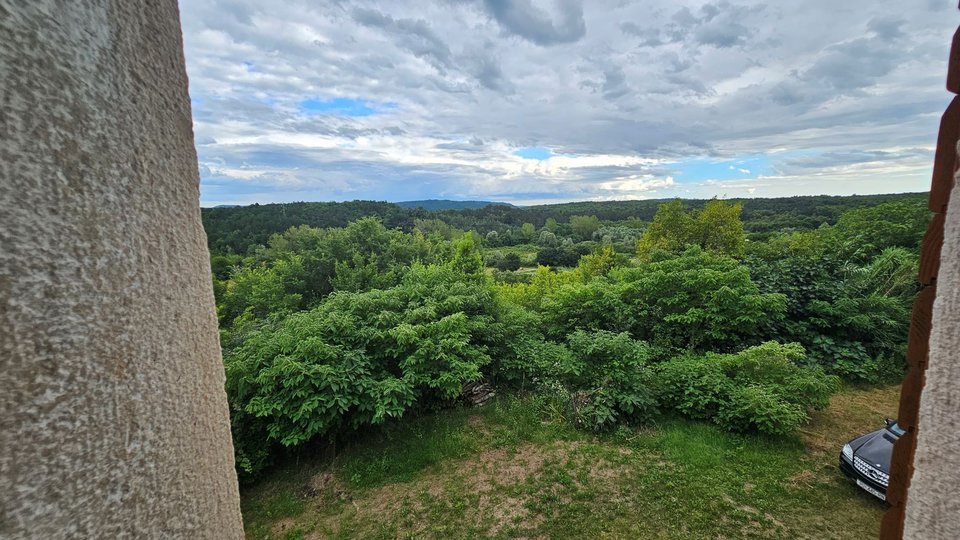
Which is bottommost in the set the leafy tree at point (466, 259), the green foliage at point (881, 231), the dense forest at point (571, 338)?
the dense forest at point (571, 338)

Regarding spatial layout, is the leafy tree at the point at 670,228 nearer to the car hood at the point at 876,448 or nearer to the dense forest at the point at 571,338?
the dense forest at the point at 571,338

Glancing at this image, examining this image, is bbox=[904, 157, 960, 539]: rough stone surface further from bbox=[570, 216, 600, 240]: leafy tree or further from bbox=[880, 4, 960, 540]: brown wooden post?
bbox=[570, 216, 600, 240]: leafy tree

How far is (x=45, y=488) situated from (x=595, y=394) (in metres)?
8.62

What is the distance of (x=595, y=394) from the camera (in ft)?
27.3

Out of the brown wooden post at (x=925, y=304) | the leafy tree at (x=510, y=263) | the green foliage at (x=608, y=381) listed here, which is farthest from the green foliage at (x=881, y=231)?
the leafy tree at (x=510, y=263)

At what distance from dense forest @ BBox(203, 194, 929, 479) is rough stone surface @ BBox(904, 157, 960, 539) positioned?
6.66 metres

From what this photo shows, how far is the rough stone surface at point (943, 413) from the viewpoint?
0.91m

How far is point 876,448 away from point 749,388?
184 cm

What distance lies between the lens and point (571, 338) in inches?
346

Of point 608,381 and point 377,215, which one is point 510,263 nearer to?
point 377,215

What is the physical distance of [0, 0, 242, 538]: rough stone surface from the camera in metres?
0.60

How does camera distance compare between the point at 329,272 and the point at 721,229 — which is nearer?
the point at 329,272

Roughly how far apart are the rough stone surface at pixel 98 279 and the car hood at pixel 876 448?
28.0 ft

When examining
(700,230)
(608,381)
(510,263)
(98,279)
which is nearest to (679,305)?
(608,381)
